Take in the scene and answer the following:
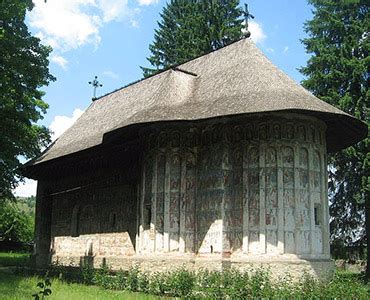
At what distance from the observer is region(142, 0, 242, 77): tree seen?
1227 inches

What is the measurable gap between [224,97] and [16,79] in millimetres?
7833

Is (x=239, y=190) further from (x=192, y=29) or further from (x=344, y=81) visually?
(x=192, y=29)

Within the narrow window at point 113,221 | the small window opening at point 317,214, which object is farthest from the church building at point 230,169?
the narrow window at point 113,221

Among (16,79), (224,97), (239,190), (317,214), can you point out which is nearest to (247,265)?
(239,190)

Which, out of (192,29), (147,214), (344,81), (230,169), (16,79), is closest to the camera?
(230,169)

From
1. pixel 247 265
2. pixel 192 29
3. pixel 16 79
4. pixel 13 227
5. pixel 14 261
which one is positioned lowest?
pixel 14 261

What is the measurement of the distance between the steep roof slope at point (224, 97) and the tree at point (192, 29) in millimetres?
12256

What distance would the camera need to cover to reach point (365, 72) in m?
20.5

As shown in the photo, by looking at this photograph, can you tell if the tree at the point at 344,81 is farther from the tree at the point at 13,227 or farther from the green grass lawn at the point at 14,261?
the tree at the point at 13,227

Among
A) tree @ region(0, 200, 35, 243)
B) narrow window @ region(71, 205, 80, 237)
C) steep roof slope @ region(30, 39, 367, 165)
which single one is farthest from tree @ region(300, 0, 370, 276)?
tree @ region(0, 200, 35, 243)

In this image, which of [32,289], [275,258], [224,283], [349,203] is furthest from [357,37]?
[32,289]

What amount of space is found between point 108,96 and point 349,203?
12.1 m

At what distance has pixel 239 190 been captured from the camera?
1322 cm

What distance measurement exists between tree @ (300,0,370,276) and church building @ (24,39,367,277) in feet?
13.4
